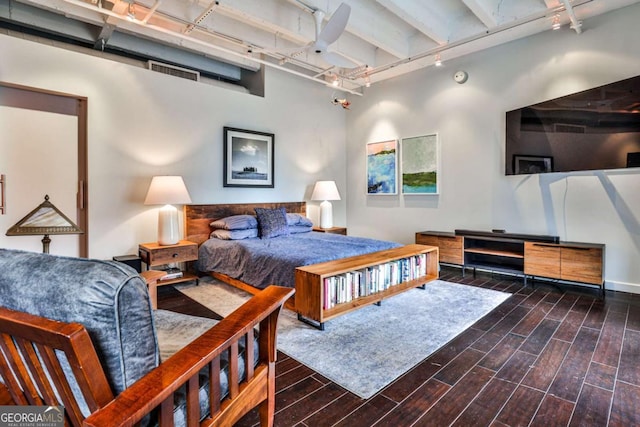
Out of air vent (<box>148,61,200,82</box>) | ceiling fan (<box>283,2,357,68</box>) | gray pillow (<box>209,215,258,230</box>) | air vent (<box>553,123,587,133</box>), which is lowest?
gray pillow (<box>209,215,258,230</box>)

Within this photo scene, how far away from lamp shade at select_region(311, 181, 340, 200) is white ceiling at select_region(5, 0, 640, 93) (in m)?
1.81

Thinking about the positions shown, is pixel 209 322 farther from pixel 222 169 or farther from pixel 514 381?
pixel 222 169

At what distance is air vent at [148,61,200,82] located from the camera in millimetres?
4402

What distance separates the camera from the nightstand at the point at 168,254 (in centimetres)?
372

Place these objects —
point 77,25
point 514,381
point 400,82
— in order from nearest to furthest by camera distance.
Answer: point 514,381 → point 77,25 → point 400,82

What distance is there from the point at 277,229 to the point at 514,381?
3167mm

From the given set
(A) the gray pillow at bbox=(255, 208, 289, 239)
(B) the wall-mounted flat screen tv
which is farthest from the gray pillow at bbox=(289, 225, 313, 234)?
(B) the wall-mounted flat screen tv

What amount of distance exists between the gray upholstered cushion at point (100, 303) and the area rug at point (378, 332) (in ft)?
4.51

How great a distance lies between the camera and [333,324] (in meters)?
2.91

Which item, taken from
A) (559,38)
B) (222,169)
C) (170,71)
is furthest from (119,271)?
(559,38)

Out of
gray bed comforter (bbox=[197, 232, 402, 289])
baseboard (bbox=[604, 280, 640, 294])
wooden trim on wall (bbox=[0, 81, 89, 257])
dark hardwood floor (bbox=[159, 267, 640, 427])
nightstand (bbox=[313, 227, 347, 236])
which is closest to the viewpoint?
dark hardwood floor (bbox=[159, 267, 640, 427])

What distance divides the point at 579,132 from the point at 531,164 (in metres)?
0.60

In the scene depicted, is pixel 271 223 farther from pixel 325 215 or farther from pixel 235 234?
pixel 325 215

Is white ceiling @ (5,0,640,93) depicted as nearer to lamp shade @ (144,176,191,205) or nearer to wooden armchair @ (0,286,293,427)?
lamp shade @ (144,176,191,205)
